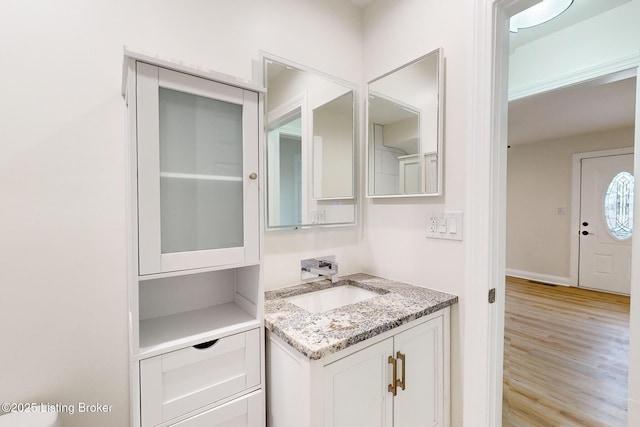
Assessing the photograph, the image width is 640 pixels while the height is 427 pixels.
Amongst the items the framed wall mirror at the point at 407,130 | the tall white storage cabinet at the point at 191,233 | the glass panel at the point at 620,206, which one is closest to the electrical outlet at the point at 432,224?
the framed wall mirror at the point at 407,130

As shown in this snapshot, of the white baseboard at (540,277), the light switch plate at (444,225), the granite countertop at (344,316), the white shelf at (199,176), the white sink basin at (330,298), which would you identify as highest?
the white shelf at (199,176)

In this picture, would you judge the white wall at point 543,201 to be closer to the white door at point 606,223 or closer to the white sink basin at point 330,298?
the white door at point 606,223

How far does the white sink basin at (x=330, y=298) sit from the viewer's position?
148 cm

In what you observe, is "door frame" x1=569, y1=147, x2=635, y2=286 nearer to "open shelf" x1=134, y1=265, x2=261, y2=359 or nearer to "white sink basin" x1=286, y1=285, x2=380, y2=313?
"white sink basin" x1=286, y1=285, x2=380, y2=313

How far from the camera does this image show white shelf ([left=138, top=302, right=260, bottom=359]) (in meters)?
0.92

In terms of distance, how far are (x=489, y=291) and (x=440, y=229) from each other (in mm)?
343

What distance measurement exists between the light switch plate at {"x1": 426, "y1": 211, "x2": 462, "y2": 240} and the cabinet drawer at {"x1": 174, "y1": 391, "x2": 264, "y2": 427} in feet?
3.48

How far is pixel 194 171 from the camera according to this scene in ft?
3.25

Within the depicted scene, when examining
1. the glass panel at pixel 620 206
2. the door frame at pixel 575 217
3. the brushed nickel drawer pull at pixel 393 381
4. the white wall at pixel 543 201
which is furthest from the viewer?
the white wall at pixel 543 201

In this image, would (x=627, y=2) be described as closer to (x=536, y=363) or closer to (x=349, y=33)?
(x=349, y=33)

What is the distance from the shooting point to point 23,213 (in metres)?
0.93

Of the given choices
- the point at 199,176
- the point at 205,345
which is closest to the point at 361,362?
the point at 205,345

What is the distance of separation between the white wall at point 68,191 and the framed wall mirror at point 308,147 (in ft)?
1.51

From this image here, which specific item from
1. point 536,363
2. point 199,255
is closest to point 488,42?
point 199,255
